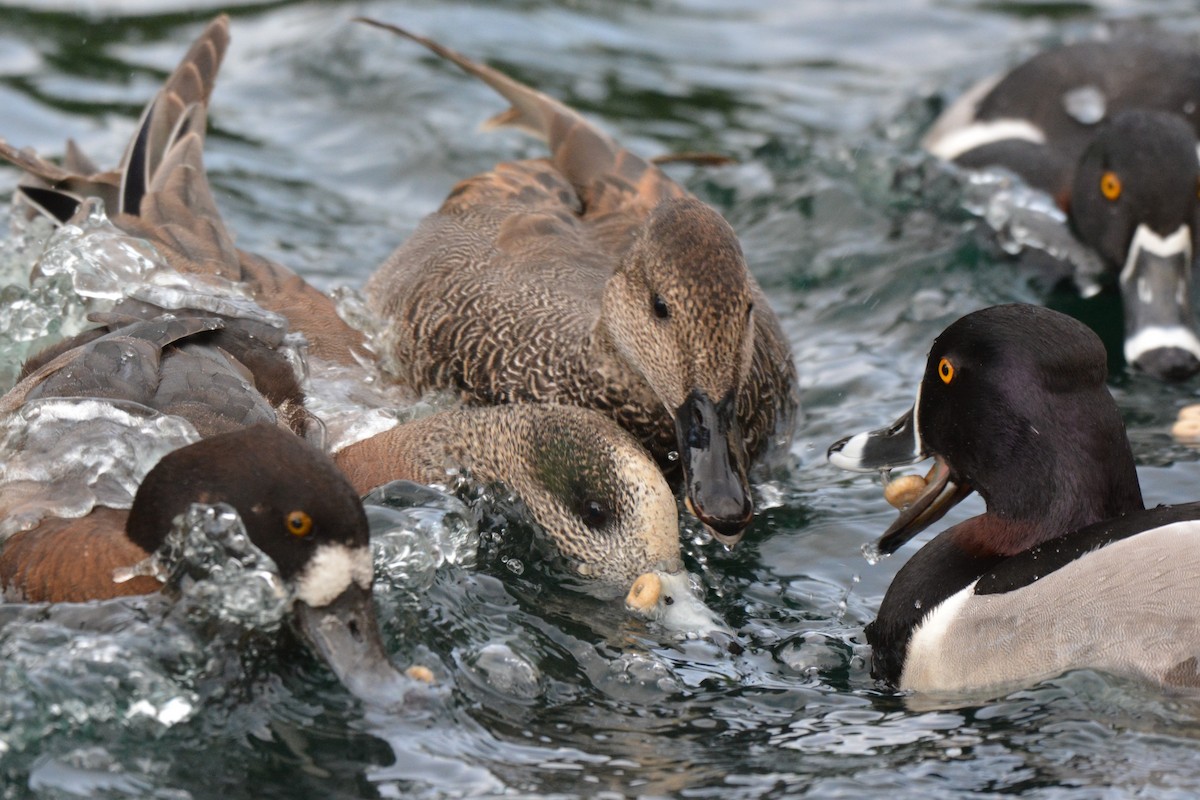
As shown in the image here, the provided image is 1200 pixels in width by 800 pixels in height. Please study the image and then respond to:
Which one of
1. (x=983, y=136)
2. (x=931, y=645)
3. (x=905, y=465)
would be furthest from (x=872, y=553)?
(x=983, y=136)

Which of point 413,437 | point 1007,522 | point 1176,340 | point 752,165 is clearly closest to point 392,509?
point 413,437

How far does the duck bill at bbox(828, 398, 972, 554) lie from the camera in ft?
17.7

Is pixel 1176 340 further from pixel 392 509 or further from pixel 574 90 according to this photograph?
pixel 574 90

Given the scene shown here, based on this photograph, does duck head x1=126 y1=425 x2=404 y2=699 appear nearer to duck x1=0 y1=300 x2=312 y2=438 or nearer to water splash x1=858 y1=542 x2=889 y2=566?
duck x1=0 y1=300 x2=312 y2=438

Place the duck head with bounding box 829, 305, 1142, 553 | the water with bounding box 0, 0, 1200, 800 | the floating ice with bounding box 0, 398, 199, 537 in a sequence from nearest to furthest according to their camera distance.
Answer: the water with bounding box 0, 0, 1200, 800 → the duck head with bounding box 829, 305, 1142, 553 → the floating ice with bounding box 0, 398, 199, 537

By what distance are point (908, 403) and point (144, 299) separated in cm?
323

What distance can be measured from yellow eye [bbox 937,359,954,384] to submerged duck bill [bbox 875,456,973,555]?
0.27 m

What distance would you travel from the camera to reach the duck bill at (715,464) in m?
5.46

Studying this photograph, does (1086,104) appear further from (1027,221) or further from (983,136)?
(1027,221)

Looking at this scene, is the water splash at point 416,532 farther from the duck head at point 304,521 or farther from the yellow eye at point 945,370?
the yellow eye at point 945,370

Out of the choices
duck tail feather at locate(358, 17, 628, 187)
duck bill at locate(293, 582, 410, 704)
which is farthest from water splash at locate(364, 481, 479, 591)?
duck tail feather at locate(358, 17, 628, 187)

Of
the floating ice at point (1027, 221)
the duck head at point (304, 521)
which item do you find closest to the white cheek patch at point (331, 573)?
the duck head at point (304, 521)

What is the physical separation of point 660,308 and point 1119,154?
3287 millimetres

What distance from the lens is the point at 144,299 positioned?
6.18 metres
